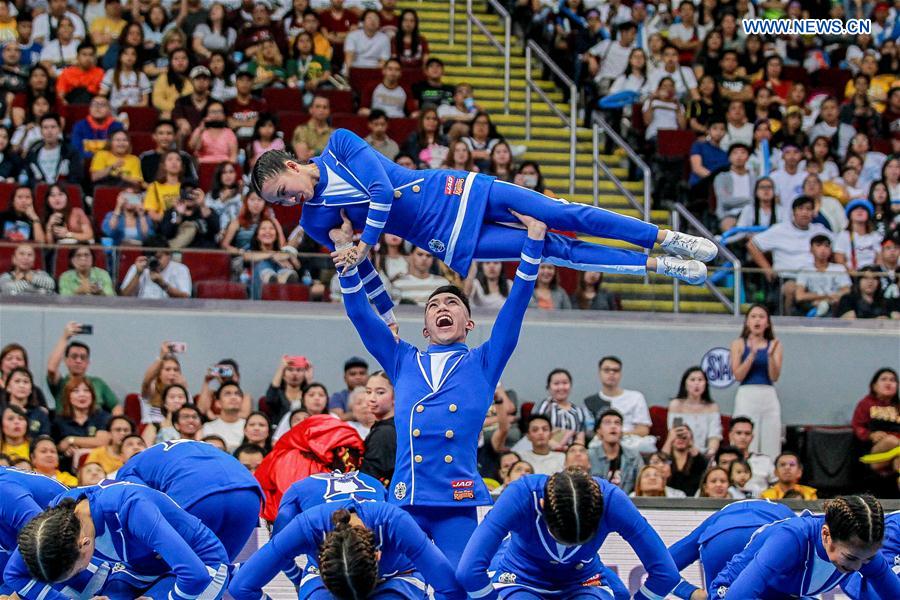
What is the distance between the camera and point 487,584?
20.8 feet

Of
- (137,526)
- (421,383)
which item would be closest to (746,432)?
(421,383)

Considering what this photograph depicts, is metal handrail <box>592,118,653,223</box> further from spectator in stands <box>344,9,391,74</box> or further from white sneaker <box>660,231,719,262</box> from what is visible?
white sneaker <box>660,231,719,262</box>

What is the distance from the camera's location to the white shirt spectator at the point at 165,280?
11609 millimetres

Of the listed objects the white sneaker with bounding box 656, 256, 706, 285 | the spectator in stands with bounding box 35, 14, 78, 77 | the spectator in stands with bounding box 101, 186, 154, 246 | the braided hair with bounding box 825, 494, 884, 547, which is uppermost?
the spectator in stands with bounding box 35, 14, 78, 77

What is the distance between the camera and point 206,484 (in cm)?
686

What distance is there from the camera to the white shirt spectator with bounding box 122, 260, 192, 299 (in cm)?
1161

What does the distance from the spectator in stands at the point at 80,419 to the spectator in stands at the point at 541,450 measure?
9.17ft

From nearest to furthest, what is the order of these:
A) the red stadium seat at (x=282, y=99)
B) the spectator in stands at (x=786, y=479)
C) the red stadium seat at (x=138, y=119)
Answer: the spectator in stands at (x=786, y=479)
the red stadium seat at (x=138, y=119)
the red stadium seat at (x=282, y=99)

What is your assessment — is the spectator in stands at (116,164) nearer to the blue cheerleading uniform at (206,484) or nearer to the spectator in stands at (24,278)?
the spectator in stands at (24,278)

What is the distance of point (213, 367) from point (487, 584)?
5472 millimetres

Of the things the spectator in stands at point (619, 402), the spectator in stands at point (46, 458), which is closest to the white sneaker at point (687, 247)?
the spectator in stands at point (619, 402)

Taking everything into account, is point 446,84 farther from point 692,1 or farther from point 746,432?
point 746,432

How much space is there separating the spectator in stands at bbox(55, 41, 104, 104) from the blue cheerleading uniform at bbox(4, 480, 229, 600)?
746 centimetres

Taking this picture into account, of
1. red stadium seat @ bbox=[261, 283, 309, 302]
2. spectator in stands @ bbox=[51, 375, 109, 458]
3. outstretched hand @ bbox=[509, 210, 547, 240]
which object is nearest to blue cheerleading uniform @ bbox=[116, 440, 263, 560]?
outstretched hand @ bbox=[509, 210, 547, 240]
